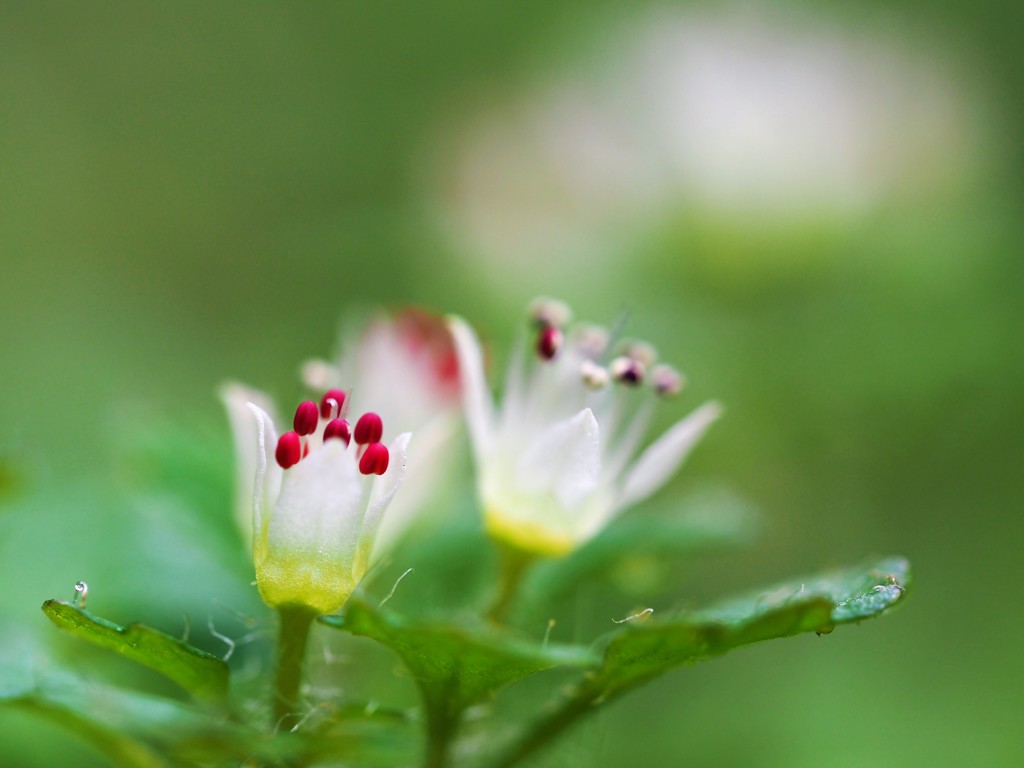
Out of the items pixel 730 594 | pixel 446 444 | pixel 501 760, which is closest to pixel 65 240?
pixel 730 594

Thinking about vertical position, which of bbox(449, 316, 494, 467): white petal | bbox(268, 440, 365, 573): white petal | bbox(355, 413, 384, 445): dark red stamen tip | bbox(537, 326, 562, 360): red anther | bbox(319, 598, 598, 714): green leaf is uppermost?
bbox(537, 326, 562, 360): red anther

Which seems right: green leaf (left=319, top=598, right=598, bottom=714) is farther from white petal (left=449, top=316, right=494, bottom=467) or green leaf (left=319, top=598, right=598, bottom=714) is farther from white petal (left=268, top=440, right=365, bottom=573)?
white petal (left=449, top=316, right=494, bottom=467)

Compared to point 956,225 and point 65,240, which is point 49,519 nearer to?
point 956,225

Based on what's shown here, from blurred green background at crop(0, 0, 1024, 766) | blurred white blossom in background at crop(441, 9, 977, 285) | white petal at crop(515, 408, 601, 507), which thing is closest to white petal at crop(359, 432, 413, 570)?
white petal at crop(515, 408, 601, 507)

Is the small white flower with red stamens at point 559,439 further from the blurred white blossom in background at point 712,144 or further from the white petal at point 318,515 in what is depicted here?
the blurred white blossom in background at point 712,144

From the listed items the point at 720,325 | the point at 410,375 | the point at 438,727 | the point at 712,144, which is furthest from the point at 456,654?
the point at 712,144

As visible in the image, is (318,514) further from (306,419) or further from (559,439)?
(559,439)

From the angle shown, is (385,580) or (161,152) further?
(161,152)
